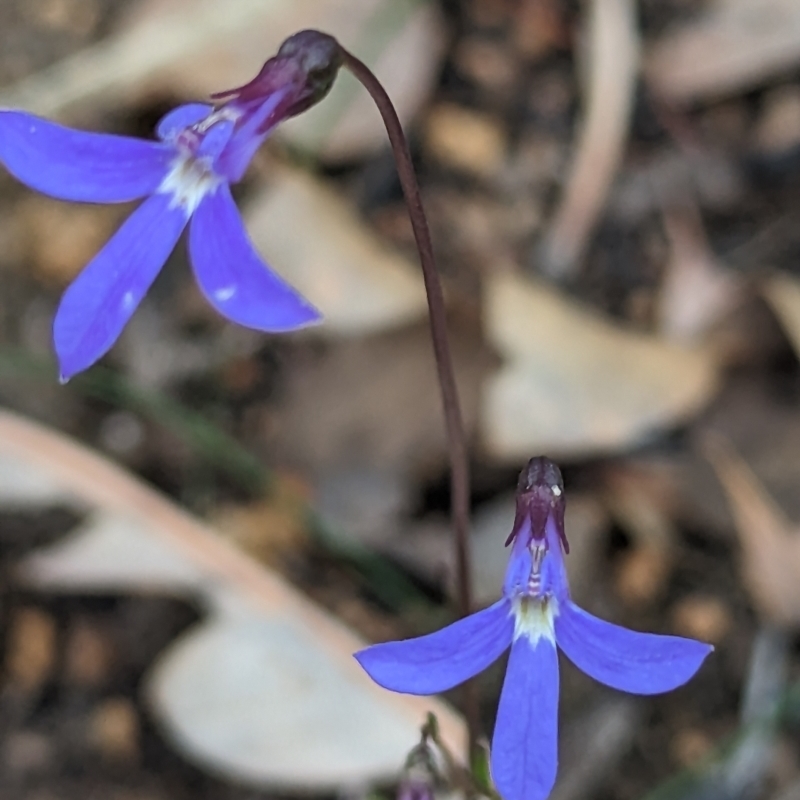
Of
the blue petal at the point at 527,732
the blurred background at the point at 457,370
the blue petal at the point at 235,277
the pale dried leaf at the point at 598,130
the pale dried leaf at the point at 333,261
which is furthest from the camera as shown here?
the pale dried leaf at the point at 598,130

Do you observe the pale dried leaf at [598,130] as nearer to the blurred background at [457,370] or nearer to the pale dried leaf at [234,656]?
the blurred background at [457,370]

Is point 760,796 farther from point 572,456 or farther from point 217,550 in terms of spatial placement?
point 217,550

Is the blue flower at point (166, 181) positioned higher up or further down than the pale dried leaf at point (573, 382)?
further down

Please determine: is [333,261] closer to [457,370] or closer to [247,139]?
[457,370]

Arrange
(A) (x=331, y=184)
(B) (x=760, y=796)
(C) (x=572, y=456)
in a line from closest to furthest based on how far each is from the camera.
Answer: (B) (x=760, y=796)
(C) (x=572, y=456)
(A) (x=331, y=184)

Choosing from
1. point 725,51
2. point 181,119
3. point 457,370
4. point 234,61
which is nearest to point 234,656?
point 457,370

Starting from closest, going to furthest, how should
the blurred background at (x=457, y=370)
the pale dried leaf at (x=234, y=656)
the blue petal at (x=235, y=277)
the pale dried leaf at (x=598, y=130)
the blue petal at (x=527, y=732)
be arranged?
the blue petal at (x=235, y=277) < the blue petal at (x=527, y=732) < the pale dried leaf at (x=234, y=656) < the blurred background at (x=457, y=370) < the pale dried leaf at (x=598, y=130)

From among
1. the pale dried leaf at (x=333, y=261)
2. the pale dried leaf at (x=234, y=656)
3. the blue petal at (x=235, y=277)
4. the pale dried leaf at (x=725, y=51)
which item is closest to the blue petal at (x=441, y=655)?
the blue petal at (x=235, y=277)

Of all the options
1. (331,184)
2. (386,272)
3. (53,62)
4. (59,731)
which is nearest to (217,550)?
(59,731)
